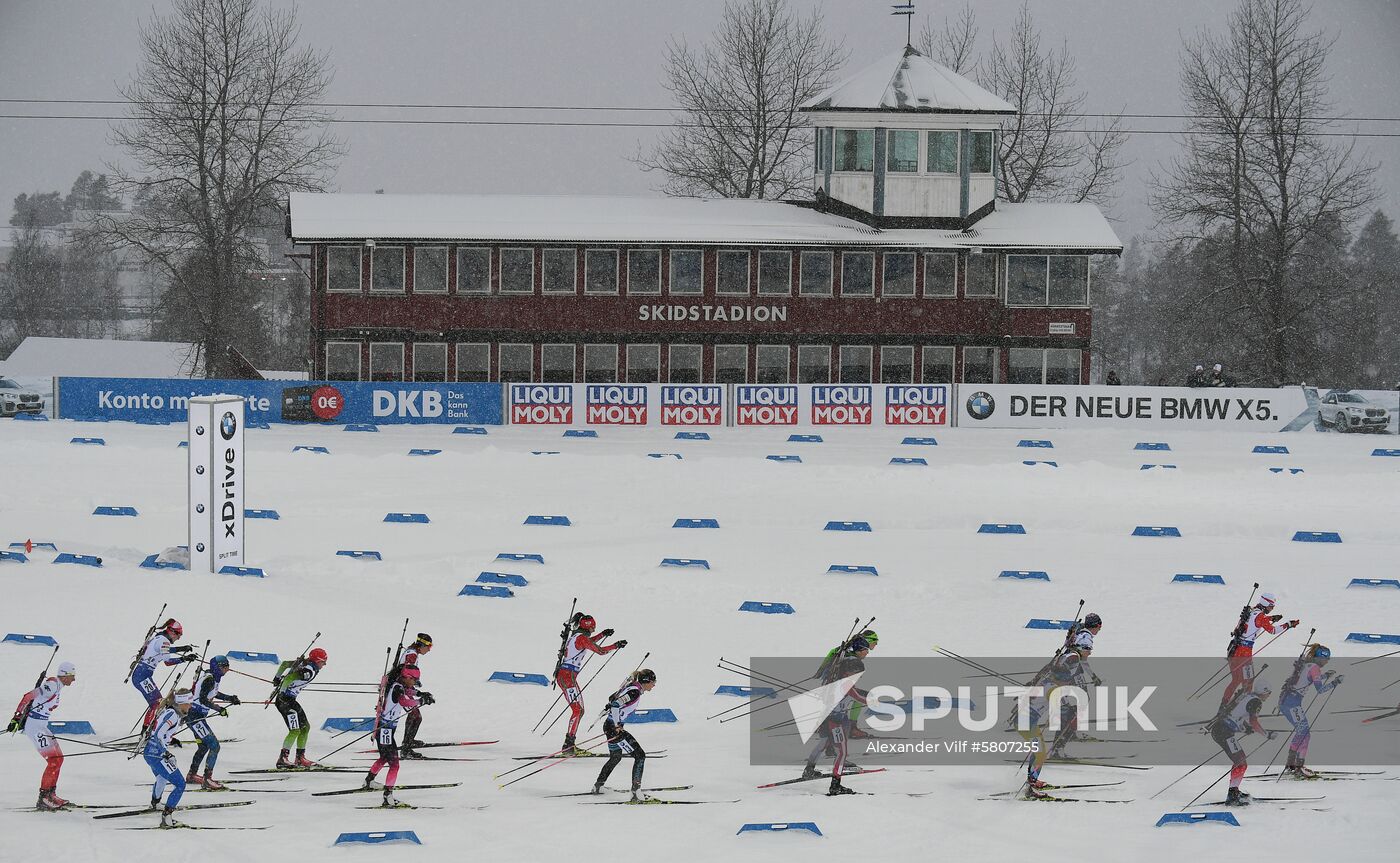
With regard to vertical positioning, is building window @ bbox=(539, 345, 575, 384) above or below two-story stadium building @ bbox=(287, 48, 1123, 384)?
below

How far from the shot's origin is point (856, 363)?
50.8 m

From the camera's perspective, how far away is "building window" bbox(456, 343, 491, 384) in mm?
49625

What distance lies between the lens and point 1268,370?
202ft

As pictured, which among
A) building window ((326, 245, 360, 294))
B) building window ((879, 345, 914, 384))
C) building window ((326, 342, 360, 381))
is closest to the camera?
building window ((326, 245, 360, 294))

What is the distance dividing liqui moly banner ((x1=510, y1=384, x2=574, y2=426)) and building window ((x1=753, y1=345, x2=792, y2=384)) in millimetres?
8260

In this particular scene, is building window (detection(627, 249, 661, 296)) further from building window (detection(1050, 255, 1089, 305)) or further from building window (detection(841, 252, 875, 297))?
building window (detection(1050, 255, 1089, 305))

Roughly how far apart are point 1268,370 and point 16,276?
312ft

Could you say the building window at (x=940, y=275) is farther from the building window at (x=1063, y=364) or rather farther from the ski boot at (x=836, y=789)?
the ski boot at (x=836, y=789)

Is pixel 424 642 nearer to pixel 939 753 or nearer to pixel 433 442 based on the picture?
pixel 939 753

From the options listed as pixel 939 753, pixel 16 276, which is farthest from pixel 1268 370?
pixel 16 276

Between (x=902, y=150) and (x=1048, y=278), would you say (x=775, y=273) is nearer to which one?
(x=902, y=150)

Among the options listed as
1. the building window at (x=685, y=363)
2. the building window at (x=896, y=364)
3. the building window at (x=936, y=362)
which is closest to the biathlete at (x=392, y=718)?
the building window at (x=685, y=363)

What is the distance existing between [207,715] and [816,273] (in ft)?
122

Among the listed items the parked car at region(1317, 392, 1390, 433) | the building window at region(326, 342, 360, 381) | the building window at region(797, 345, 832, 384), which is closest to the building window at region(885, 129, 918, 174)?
the building window at region(797, 345, 832, 384)
